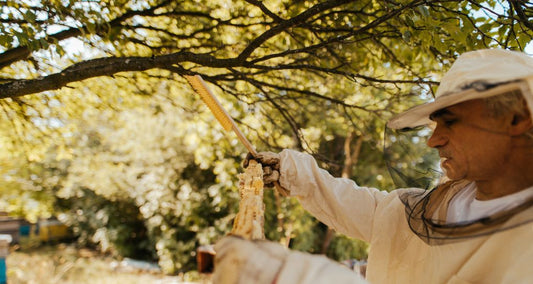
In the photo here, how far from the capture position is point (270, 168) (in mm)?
1953

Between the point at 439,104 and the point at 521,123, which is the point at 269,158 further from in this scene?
the point at 521,123

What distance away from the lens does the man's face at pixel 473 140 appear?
4.14 ft

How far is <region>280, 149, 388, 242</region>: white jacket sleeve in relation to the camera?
185 centimetres

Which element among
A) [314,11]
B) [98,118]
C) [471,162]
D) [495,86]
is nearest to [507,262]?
[471,162]

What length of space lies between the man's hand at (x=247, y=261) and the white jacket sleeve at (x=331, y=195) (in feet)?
3.12

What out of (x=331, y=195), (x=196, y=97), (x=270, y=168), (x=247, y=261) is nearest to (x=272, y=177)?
(x=270, y=168)

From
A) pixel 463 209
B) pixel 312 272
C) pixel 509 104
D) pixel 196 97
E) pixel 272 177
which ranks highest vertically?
pixel 196 97

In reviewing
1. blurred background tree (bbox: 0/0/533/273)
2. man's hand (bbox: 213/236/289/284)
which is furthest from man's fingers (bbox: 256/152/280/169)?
man's hand (bbox: 213/236/289/284)

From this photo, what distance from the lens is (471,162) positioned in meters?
1.32

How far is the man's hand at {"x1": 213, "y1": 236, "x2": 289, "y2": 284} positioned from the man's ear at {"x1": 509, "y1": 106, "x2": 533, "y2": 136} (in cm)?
90

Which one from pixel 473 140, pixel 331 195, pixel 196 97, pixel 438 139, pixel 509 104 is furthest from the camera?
pixel 196 97

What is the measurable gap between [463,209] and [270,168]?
0.93m

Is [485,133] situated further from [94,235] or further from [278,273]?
[94,235]

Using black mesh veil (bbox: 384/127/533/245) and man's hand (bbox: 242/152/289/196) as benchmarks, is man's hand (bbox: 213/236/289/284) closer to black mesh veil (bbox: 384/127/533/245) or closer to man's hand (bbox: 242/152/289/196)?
black mesh veil (bbox: 384/127/533/245)
